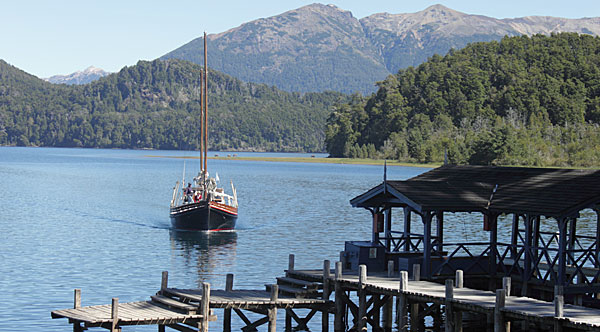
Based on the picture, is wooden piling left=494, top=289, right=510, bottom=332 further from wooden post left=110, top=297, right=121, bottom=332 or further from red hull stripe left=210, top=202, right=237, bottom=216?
red hull stripe left=210, top=202, right=237, bottom=216

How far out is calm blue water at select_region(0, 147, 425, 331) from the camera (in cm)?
3372

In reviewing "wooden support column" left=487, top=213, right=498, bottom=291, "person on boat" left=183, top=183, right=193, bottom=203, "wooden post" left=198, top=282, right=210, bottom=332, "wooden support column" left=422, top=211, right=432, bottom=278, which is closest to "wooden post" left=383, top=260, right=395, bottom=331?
"wooden support column" left=422, top=211, right=432, bottom=278

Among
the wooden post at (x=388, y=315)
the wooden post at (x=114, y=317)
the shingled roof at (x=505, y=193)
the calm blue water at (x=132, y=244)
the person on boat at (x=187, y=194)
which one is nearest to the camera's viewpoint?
the wooden post at (x=114, y=317)

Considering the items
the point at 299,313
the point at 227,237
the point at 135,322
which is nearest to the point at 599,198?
the point at 299,313

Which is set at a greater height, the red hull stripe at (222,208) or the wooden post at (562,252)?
the wooden post at (562,252)

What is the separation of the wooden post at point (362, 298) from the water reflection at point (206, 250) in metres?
11.9

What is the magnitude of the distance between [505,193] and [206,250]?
23.7m

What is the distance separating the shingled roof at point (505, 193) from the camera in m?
24.7

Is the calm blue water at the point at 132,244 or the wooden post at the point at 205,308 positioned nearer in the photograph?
the wooden post at the point at 205,308

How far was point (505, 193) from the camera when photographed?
2719 centimetres

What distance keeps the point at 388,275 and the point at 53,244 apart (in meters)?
28.2

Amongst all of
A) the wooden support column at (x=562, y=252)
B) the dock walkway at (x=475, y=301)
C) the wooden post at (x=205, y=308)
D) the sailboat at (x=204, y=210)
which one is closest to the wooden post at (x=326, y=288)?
the dock walkway at (x=475, y=301)

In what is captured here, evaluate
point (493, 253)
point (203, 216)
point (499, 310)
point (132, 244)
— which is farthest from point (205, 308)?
point (203, 216)

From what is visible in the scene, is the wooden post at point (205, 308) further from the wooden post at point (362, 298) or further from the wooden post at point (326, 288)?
the wooden post at point (362, 298)
